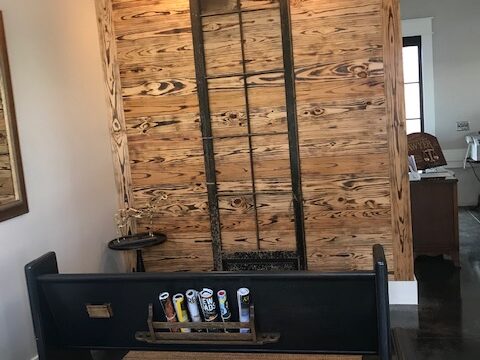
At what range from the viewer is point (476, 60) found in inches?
241

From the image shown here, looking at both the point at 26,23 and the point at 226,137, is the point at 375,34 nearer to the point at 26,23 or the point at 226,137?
the point at 226,137

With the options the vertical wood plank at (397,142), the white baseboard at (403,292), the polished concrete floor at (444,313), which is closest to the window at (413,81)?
the polished concrete floor at (444,313)

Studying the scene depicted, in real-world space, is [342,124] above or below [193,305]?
above

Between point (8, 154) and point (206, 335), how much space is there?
151 cm

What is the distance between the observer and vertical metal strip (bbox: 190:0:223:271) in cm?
354

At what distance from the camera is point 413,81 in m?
6.24

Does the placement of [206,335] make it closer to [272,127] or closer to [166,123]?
[272,127]

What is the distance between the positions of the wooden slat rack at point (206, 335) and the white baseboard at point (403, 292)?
1.95 metres

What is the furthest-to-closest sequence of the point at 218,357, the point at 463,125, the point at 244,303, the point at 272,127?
the point at 463,125 < the point at 272,127 < the point at 218,357 < the point at 244,303

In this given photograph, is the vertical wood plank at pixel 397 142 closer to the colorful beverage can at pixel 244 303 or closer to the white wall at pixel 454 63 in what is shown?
the colorful beverage can at pixel 244 303

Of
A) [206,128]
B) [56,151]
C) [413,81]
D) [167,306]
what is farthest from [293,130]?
[413,81]

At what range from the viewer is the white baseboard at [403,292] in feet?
11.8

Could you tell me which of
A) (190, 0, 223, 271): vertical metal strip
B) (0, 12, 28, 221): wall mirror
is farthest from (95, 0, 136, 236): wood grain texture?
(0, 12, 28, 221): wall mirror

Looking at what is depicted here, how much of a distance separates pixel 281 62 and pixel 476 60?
3.72 m
